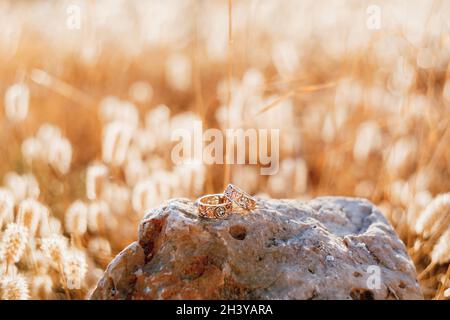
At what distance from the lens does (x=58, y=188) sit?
236cm

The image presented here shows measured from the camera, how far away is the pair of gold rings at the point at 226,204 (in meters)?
1.15

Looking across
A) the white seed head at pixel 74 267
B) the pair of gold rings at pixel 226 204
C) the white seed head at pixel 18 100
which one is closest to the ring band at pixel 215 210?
the pair of gold rings at pixel 226 204

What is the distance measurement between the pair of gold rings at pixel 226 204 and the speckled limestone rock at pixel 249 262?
20 mm

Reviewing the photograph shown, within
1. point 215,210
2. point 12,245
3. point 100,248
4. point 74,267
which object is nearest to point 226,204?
point 215,210

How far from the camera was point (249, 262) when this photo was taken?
1092 mm

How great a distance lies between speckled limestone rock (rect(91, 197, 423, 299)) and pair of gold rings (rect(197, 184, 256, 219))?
2cm

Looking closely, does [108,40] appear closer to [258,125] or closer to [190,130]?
[258,125]

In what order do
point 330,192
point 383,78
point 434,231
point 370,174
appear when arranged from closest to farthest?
point 434,231, point 330,192, point 370,174, point 383,78

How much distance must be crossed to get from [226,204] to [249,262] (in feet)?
0.49

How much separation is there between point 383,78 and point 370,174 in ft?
2.60

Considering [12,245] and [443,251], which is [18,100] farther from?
[443,251]

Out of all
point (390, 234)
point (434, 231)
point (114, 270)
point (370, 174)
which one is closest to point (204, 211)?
point (114, 270)

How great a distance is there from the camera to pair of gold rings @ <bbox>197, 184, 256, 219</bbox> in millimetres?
1153

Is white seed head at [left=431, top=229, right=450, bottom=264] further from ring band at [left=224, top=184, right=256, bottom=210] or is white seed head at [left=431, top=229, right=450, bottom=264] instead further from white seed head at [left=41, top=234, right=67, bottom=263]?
white seed head at [left=41, top=234, right=67, bottom=263]
